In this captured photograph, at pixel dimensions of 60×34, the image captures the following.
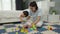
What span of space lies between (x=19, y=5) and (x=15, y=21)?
25.0 inches

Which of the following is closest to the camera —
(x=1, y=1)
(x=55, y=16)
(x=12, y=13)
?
(x=12, y=13)

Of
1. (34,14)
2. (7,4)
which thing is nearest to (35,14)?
(34,14)

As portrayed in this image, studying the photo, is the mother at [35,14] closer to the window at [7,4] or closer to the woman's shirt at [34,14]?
the woman's shirt at [34,14]

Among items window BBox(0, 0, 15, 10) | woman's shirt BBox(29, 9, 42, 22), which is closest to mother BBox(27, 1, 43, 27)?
woman's shirt BBox(29, 9, 42, 22)

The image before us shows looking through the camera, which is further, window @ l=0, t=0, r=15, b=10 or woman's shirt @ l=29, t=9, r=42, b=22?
window @ l=0, t=0, r=15, b=10

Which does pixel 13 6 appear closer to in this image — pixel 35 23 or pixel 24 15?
pixel 24 15

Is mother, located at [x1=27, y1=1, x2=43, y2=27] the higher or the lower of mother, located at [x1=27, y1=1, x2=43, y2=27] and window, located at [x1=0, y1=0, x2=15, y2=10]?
the lower

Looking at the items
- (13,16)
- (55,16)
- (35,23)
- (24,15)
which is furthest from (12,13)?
(55,16)

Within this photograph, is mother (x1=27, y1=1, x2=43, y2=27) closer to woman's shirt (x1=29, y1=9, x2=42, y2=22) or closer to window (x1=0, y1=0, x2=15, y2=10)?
woman's shirt (x1=29, y1=9, x2=42, y2=22)

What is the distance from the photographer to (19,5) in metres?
3.27

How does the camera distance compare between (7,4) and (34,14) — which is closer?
(34,14)

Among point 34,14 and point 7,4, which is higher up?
point 7,4

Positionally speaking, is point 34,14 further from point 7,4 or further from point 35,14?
point 7,4

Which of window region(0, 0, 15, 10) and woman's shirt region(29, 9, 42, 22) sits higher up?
window region(0, 0, 15, 10)
